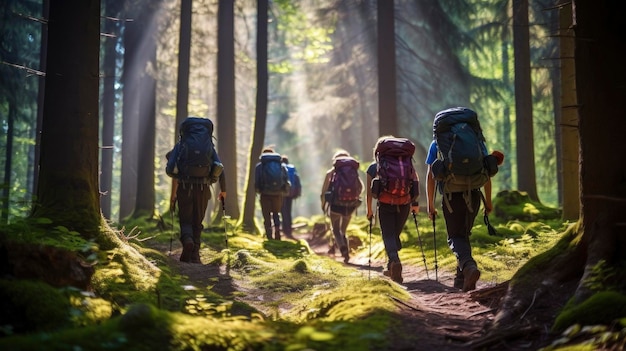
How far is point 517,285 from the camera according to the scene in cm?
480

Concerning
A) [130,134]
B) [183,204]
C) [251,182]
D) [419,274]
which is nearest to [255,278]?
[183,204]

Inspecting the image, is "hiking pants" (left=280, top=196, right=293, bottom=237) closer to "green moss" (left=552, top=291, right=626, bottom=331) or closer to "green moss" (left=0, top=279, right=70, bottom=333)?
"green moss" (left=552, top=291, right=626, bottom=331)

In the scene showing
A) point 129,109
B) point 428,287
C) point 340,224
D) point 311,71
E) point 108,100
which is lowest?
point 428,287

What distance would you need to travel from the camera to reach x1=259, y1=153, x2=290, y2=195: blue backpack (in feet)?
42.9

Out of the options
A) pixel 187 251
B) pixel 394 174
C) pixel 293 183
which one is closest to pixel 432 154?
pixel 394 174

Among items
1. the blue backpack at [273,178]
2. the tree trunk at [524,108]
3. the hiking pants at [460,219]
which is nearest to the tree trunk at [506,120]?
the tree trunk at [524,108]

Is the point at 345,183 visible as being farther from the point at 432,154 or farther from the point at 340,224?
the point at 432,154

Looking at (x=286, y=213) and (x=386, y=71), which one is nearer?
(x=386, y=71)

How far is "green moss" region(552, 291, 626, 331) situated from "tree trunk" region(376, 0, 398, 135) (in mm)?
10567

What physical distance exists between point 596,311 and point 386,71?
1123 centimetres

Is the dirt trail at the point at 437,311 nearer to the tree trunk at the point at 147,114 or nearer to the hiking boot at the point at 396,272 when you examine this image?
the hiking boot at the point at 396,272

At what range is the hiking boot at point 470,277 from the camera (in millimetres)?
6180

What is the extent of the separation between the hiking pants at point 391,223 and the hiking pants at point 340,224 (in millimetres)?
3305

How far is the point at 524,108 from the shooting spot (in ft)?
47.4
